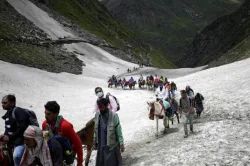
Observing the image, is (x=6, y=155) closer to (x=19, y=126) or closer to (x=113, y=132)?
(x=19, y=126)

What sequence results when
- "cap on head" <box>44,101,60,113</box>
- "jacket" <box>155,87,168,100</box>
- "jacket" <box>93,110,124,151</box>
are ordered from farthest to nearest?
"jacket" <box>155,87,168,100</box>
"jacket" <box>93,110,124,151</box>
"cap on head" <box>44,101,60,113</box>

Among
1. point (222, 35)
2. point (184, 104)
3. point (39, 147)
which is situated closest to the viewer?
point (39, 147)

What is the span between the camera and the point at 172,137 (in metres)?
14.1

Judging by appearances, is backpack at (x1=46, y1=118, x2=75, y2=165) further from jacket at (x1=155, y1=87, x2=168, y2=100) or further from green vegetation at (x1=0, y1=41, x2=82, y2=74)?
green vegetation at (x1=0, y1=41, x2=82, y2=74)

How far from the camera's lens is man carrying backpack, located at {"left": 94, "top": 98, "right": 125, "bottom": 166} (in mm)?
8219

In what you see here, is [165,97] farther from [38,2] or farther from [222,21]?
[222,21]

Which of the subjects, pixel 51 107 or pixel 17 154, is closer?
pixel 51 107

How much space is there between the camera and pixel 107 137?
27.0ft

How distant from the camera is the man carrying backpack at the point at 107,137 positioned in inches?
324

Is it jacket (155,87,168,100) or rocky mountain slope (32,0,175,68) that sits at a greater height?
rocky mountain slope (32,0,175,68)

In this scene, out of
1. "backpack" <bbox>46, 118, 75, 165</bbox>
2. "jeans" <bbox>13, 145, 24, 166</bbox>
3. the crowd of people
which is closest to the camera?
the crowd of people

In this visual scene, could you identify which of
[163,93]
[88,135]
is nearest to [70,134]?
[88,135]

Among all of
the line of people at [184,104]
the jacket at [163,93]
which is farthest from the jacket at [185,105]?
the jacket at [163,93]

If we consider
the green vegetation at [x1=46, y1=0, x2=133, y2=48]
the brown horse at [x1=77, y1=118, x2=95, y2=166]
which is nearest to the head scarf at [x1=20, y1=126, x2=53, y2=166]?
the brown horse at [x1=77, y1=118, x2=95, y2=166]
